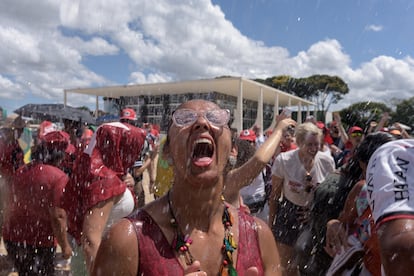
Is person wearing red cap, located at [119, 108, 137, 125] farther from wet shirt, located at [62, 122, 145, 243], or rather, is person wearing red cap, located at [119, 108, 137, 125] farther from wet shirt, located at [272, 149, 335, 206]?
wet shirt, located at [62, 122, 145, 243]

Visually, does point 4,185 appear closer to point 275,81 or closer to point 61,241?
point 61,241

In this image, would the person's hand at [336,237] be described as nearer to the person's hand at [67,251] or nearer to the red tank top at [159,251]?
the red tank top at [159,251]

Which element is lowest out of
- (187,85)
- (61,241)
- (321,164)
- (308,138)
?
(61,241)

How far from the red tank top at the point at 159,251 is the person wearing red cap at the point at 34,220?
199cm

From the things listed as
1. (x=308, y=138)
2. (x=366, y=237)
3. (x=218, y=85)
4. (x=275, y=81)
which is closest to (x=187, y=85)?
(x=218, y=85)

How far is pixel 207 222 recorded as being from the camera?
1.63 meters

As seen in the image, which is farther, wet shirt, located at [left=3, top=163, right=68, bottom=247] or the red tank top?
wet shirt, located at [left=3, top=163, right=68, bottom=247]

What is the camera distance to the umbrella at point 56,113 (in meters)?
6.43

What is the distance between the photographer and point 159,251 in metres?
1.46

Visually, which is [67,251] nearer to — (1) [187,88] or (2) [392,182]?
(2) [392,182]

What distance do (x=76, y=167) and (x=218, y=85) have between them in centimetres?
1845

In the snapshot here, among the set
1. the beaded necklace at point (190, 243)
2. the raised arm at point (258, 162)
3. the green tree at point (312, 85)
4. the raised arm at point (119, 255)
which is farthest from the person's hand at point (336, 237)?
the green tree at point (312, 85)

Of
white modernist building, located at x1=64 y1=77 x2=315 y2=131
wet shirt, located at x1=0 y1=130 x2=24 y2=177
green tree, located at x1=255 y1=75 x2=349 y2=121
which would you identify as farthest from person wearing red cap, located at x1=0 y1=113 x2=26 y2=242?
green tree, located at x1=255 y1=75 x2=349 y2=121

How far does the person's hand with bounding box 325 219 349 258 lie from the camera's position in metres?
2.39
